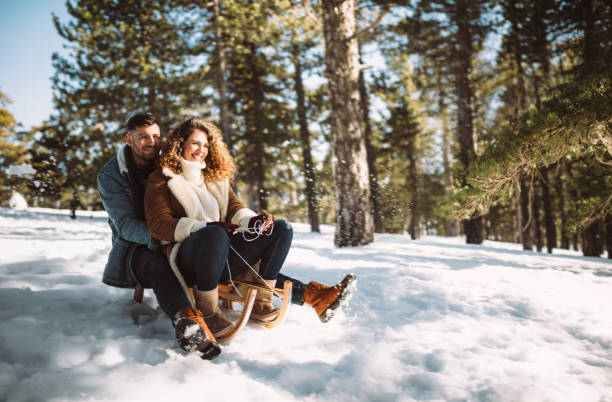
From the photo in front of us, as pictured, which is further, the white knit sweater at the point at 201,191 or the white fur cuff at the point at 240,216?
the white fur cuff at the point at 240,216

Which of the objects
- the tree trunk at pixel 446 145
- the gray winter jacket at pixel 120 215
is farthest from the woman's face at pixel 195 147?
the tree trunk at pixel 446 145

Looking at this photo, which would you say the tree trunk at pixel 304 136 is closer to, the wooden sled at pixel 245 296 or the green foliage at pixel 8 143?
the wooden sled at pixel 245 296

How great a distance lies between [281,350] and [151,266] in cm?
98

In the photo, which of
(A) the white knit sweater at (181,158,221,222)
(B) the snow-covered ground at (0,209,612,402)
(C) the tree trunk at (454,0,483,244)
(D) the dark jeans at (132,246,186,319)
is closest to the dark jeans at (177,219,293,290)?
(D) the dark jeans at (132,246,186,319)

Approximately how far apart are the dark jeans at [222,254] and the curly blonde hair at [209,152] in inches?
20.9

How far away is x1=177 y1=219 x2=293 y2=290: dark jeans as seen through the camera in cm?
184

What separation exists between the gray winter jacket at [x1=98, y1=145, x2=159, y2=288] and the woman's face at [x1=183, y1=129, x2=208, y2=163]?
434 millimetres

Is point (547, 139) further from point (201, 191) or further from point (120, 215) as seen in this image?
point (120, 215)

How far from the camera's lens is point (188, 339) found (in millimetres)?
1650

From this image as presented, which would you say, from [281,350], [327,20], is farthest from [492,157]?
[327,20]

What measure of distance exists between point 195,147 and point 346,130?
4.47 m

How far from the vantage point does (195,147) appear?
2.21 metres

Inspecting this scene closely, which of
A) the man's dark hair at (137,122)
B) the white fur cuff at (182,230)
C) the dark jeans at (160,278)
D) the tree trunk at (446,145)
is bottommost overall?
the dark jeans at (160,278)

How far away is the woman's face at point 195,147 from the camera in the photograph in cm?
221
